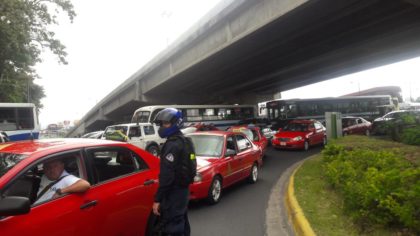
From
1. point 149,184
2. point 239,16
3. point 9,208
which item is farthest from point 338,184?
point 239,16

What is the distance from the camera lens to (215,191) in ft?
25.6

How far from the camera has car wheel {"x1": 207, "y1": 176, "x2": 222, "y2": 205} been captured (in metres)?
7.60

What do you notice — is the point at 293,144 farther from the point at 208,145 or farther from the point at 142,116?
the point at 142,116

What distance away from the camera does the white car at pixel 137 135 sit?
1714 cm

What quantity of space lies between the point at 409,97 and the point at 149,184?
95375 millimetres

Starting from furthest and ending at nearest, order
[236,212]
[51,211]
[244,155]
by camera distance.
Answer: [244,155], [236,212], [51,211]

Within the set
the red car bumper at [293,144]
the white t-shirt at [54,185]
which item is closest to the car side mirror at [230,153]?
the white t-shirt at [54,185]

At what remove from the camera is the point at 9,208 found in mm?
2951

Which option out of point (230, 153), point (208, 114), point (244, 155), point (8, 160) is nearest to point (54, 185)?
point (8, 160)

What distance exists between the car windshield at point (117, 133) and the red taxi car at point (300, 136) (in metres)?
7.34

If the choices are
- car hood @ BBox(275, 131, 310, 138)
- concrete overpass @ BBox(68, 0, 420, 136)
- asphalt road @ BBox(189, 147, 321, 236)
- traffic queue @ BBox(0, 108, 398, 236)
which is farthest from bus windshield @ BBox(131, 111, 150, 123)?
traffic queue @ BBox(0, 108, 398, 236)

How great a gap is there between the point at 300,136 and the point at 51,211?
52.0 ft

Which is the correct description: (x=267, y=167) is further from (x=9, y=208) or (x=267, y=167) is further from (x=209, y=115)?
(x=209, y=115)

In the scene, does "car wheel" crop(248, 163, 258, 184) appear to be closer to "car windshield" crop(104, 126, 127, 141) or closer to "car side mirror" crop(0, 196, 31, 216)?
"car side mirror" crop(0, 196, 31, 216)
